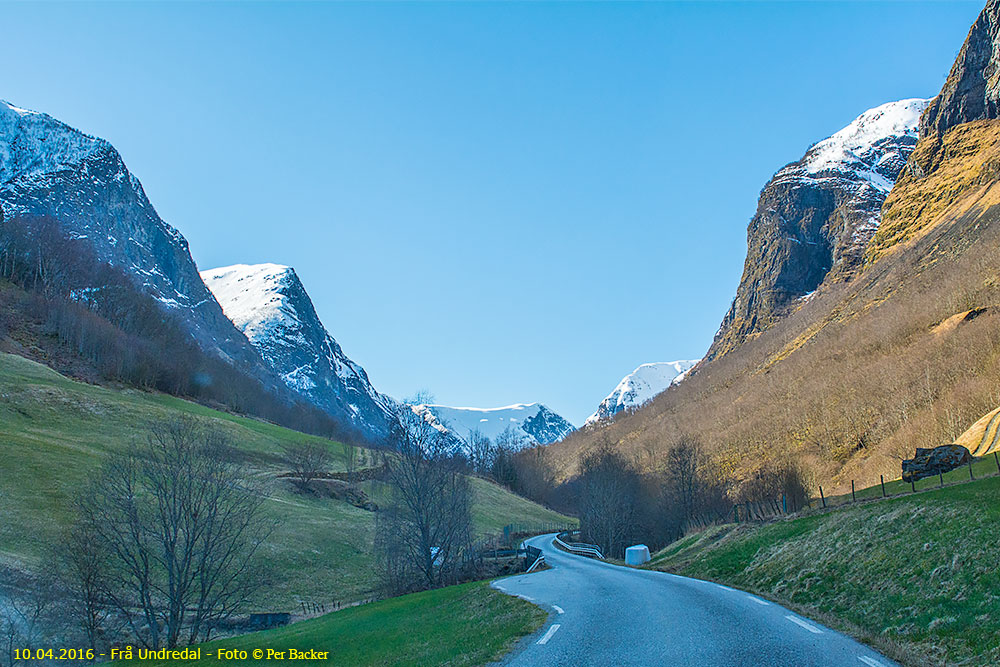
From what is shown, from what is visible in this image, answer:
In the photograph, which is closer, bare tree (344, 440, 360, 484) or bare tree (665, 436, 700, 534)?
bare tree (665, 436, 700, 534)

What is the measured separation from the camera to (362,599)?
4228 centimetres

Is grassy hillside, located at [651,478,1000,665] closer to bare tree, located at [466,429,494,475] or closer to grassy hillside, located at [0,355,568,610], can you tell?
grassy hillside, located at [0,355,568,610]

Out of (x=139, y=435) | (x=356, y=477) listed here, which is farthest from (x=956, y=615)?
(x=356, y=477)

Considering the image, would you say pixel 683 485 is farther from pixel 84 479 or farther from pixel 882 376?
pixel 84 479

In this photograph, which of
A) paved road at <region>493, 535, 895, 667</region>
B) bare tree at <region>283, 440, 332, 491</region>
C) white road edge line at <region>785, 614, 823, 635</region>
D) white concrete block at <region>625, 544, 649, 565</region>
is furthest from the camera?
bare tree at <region>283, 440, 332, 491</region>

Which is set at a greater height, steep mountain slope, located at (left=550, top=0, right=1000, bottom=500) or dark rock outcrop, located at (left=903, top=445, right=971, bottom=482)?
steep mountain slope, located at (left=550, top=0, right=1000, bottom=500)

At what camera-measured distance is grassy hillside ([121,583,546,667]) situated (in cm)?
1398

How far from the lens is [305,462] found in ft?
252

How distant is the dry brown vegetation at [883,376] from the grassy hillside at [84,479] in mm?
58063

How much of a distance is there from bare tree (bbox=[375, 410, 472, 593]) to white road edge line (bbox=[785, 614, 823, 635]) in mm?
30486

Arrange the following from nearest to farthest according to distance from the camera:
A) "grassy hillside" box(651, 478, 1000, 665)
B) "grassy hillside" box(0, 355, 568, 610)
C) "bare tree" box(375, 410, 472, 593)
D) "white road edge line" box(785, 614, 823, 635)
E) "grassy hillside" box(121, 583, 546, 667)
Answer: "grassy hillside" box(651, 478, 1000, 665) → "white road edge line" box(785, 614, 823, 635) → "grassy hillside" box(121, 583, 546, 667) → "grassy hillside" box(0, 355, 568, 610) → "bare tree" box(375, 410, 472, 593)

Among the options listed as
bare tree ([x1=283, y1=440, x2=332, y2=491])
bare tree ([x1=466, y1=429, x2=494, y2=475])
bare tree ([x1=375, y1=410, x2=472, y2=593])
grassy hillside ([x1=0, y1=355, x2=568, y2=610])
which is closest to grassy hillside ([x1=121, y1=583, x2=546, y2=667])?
bare tree ([x1=375, y1=410, x2=472, y2=593])

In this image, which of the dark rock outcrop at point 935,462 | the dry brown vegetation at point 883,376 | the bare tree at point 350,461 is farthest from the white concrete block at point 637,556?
the bare tree at point 350,461

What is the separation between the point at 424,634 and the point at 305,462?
63.1 m
